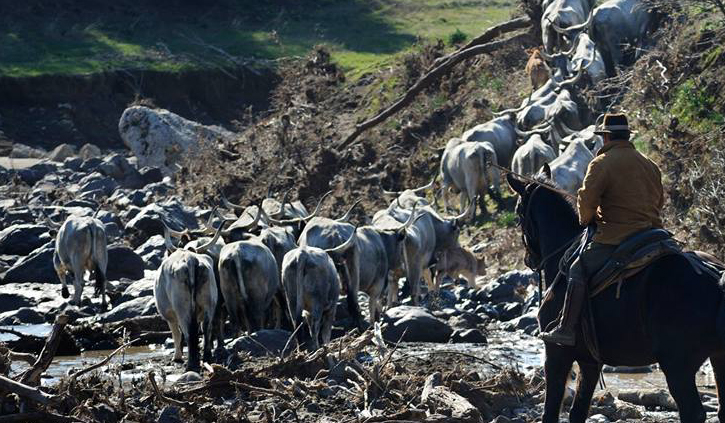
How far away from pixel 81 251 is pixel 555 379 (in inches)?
515

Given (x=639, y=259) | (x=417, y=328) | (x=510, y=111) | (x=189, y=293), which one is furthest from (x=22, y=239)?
(x=639, y=259)

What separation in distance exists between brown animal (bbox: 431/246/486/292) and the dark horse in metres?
10.2

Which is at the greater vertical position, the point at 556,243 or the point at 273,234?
the point at 556,243

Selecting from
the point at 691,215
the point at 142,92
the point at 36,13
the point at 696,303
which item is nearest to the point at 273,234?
the point at 691,215

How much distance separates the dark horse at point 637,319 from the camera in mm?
9727

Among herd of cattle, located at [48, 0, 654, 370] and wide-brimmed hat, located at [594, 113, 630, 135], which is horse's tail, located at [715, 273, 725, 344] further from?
herd of cattle, located at [48, 0, 654, 370]

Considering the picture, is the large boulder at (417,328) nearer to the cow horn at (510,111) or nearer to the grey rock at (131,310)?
the grey rock at (131,310)

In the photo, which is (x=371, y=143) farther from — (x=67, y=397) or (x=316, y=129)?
(x=67, y=397)

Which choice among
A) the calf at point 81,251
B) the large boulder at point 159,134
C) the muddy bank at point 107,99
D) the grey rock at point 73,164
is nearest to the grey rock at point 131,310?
the calf at point 81,251

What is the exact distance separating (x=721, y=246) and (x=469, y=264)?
4.77 m

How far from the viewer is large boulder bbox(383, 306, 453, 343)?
17.5 m

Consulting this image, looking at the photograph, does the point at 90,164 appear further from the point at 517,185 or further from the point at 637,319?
the point at 637,319

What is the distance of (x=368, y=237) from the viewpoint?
18688mm

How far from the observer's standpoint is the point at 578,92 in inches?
1094
